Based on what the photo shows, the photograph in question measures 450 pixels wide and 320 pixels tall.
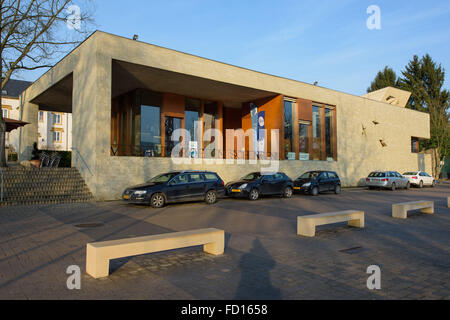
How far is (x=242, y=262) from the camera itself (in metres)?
5.73

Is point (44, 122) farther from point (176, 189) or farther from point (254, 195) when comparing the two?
point (176, 189)

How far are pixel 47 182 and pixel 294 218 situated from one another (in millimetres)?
11710

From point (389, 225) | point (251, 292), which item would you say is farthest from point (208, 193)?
point (251, 292)

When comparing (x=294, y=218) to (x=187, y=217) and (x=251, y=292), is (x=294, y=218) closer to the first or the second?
(x=187, y=217)

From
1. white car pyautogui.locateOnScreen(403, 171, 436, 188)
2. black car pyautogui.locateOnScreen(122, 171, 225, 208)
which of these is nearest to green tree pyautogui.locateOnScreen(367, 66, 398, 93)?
white car pyautogui.locateOnScreen(403, 171, 436, 188)

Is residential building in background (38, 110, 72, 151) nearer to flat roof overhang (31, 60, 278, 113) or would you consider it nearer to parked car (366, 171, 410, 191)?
flat roof overhang (31, 60, 278, 113)

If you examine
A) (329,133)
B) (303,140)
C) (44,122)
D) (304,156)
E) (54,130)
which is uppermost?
(44,122)

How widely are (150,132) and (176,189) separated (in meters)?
9.98

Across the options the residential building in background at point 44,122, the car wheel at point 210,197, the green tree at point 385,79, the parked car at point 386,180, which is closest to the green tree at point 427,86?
the green tree at point 385,79

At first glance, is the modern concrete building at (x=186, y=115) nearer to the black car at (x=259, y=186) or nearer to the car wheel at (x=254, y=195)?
the black car at (x=259, y=186)

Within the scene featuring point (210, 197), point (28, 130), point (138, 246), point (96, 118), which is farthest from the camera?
point (28, 130)

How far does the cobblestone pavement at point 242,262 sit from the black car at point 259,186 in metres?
6.39

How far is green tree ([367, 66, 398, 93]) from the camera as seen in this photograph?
2369 inches

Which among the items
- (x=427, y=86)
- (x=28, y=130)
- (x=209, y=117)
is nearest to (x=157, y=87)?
(x=209, y=117)
